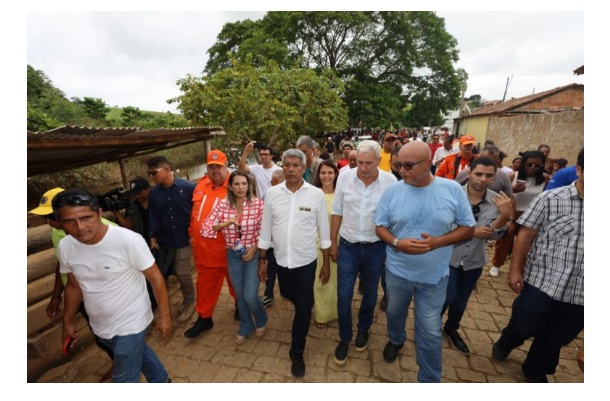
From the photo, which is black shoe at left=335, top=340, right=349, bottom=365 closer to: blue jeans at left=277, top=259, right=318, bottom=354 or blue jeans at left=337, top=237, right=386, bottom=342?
blue jeans at left=337, top=237, right=386, bottom=342

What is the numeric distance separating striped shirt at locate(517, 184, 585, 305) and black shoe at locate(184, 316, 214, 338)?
3.37 m

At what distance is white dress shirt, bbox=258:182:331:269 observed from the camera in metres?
2.55

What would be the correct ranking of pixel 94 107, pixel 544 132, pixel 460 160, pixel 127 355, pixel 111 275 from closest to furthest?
pixel 111 275, pixel 127 355, pixel 460 160, pixel 544 132, pixel 94 107

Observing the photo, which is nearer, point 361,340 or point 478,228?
point 478,228

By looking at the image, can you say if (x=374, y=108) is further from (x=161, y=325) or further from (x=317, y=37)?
(x=161, y=325)

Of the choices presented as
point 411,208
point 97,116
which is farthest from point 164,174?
point 97,116

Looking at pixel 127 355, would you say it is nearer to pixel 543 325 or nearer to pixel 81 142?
pixel 81 142

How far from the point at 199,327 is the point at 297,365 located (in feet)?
4.35

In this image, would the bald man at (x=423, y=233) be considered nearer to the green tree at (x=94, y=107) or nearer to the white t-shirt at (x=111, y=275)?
the white t-shirt at (x=111, y=275)

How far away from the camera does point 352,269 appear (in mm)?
2771

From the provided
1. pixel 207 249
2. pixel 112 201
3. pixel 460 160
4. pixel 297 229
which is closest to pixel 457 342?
Answer: pixel 297 229

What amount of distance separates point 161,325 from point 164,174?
67.5 inches

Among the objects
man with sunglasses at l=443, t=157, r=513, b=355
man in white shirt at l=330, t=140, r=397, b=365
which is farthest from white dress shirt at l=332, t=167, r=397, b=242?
man with sunglasses at l=443, t=157, r=513, b=355

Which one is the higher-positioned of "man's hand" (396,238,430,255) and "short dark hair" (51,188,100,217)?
"short dark hair" (51,188,100,217)
